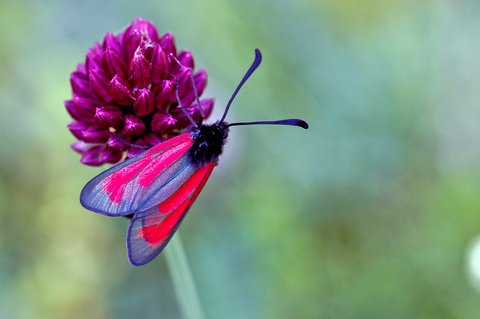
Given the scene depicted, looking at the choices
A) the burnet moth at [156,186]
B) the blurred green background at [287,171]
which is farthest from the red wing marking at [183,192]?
the blurred green background at [287,171]

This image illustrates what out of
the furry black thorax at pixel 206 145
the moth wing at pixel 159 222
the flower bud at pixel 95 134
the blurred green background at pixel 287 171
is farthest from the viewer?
the blurred green background at pixel 287 171

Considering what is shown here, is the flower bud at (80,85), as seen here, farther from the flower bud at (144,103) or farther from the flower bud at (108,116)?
the flower bud at (144,103)

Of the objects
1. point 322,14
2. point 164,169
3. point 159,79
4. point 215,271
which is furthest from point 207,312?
point 322,14

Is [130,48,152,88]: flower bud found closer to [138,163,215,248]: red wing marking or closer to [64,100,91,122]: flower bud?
[64,100,91,122]: flower bud

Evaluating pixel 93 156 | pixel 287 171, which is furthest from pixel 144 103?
pixel 287 171

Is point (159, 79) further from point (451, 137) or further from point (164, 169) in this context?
point (451, 137)
